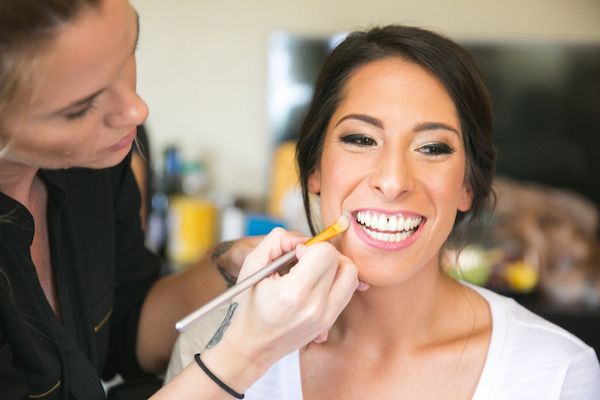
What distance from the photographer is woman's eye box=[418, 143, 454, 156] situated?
4.05ft

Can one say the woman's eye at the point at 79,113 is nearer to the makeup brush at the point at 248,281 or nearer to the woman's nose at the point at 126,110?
the woman's nose at the point at 126,110

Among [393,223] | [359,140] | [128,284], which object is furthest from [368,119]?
[128,284]

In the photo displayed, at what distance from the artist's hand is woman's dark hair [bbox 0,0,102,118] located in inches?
15.7

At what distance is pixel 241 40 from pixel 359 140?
1.92 meters

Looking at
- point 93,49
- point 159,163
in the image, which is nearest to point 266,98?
point 159,163

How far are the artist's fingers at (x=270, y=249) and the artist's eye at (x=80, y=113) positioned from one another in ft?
1.00

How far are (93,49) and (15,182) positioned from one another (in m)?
0.34

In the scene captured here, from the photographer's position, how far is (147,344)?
1391 millimetres

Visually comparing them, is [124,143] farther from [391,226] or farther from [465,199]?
[465,199]

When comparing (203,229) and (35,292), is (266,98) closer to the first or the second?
(203,229)

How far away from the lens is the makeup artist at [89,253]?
84 centimetres

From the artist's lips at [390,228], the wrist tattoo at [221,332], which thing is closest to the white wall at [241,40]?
the artist's lips at [390,228]

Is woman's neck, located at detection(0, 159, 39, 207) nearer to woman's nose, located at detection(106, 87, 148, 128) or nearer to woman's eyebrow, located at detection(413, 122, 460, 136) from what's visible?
woman's nose, located at detection(106, 87, 148, 128)

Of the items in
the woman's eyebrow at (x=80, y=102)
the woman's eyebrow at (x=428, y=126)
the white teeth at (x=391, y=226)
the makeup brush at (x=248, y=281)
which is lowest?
the white teeth at (x=391, y=226)
